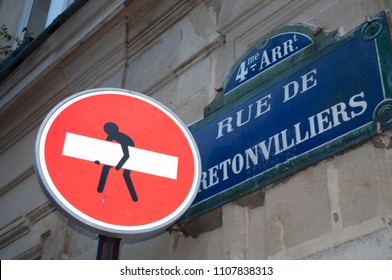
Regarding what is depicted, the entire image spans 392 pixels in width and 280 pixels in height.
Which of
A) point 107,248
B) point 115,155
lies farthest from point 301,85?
point 107,248

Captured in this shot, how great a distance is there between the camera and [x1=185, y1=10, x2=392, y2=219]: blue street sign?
2.76 metres

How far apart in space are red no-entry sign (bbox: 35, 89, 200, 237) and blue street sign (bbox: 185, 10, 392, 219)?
302 millimetres

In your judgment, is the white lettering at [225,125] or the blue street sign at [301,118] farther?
the white lettering at [225,125]

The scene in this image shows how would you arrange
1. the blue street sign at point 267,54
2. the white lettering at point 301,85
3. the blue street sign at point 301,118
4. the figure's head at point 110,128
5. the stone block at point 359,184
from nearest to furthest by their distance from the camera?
the stone block at point 359,184 < the blue street sign at point 301,118 < the figure's head at point 110,128 < the white lettering at point 301,85 < the blue street sign at point 267,54

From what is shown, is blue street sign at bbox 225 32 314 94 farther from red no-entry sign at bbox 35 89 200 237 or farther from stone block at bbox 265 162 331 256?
stone block at bbox 265 162 331 256

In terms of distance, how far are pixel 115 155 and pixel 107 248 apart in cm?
42

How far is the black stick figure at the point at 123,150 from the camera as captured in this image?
2.65 metres

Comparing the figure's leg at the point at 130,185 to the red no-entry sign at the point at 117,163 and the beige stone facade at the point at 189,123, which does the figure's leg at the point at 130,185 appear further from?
the beige stone facade at the point at 189,123

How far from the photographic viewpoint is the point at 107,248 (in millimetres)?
2424

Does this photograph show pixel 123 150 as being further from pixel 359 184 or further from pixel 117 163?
pixel 359 184

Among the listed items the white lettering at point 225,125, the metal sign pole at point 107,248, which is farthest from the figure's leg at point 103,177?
the white lettering at point 225,125

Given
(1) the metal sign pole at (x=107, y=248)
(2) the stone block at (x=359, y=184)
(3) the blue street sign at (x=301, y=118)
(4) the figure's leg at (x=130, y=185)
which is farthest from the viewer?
(3) the blue street sign at (x=301, y=118)

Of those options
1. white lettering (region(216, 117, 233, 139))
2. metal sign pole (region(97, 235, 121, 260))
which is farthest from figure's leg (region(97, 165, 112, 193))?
white lettering (region(216, 117, 233, 139))

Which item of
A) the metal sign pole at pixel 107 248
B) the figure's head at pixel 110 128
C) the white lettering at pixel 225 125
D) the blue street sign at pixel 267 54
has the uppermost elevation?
the blue street sign at pixel 267 54
